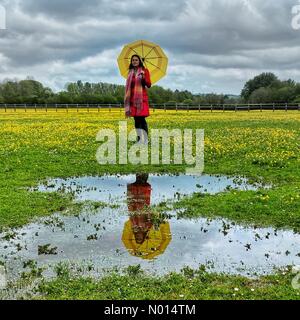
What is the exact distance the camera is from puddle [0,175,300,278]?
317 inches

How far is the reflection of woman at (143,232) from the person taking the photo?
8.67 m

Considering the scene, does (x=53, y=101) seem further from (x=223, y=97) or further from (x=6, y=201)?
(x=6, y=201)

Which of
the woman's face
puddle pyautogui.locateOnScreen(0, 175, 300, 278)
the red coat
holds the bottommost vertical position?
puddle pyautogui.locateOnScreen(0, 175, 300, 278)

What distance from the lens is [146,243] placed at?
9000 millimetres

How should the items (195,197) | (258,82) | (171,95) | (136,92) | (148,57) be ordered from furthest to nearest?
1. (258,82)
2. (171,95)
3. (148,57)
4. (136,92)
5. (195,197)

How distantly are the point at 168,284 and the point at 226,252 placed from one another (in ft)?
6.08

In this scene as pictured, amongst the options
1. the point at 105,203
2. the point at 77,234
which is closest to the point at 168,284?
the point at 77,234

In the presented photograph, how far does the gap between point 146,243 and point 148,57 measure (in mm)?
12375

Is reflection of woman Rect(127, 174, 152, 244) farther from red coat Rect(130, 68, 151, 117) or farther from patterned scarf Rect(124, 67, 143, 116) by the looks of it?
patterned scarf Rect(124, 67, 143, 116)

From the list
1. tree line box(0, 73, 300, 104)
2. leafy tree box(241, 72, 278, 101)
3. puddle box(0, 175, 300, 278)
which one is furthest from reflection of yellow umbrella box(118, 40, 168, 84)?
leafy tree box(241, 72, 278, 101)

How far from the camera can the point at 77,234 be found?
9.69m

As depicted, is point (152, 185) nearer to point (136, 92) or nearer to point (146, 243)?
point (146, 243)

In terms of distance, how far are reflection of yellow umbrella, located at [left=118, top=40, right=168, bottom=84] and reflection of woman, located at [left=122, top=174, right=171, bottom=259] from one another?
844cm

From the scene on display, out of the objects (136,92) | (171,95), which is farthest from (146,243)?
(171,95)
